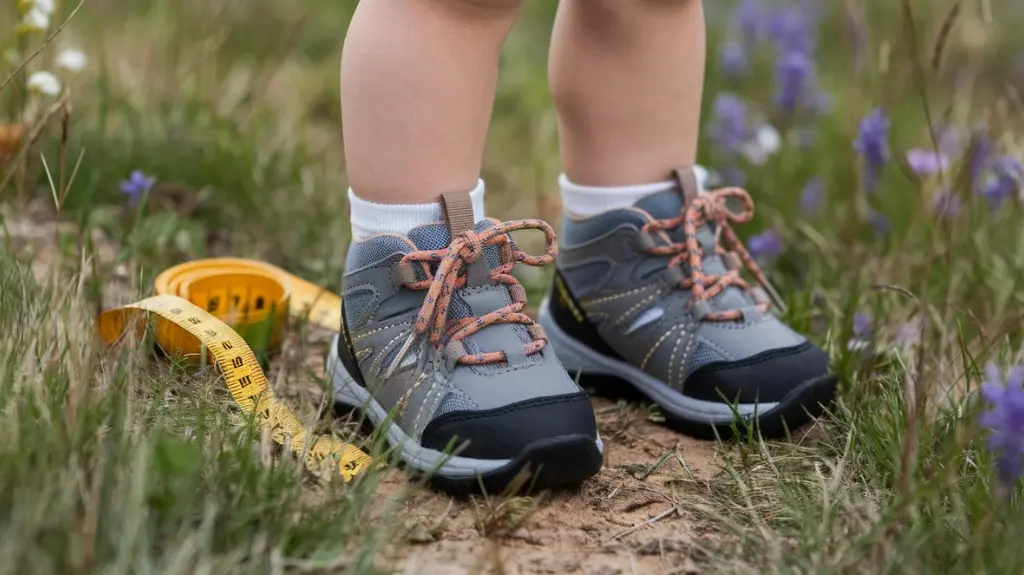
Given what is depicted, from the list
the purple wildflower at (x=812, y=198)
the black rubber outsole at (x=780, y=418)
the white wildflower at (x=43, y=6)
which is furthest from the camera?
the purple wildflower at (x=812, y=198)

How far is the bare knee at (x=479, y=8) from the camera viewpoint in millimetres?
1443

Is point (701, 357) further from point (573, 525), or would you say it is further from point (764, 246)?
point (764, 246)

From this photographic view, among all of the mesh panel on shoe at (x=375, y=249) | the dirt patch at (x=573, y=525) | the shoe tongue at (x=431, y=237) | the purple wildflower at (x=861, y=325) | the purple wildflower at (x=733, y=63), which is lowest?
the dirt patch at (x=573, y=525)

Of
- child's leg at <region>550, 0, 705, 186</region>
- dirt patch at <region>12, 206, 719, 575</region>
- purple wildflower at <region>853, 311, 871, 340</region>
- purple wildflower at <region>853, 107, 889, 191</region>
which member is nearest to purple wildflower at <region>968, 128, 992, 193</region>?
purple wildflower at <region>853, 107, 889, 191</region>

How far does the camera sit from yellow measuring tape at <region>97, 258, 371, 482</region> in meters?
1.47

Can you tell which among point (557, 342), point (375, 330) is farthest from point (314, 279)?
point (375, 330)

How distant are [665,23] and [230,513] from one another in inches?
40.6

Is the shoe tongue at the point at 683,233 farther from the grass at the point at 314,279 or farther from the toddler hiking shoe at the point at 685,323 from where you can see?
the grass at the point at 314,279

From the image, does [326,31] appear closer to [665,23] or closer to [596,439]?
[665,23]

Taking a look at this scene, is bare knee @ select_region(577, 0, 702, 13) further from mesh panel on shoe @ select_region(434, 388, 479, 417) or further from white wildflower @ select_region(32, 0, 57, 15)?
white wildflower @ select_region(32, 0, 57, 15)

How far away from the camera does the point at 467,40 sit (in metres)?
1.47

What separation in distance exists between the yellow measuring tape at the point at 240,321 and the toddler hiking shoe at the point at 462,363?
0.10 m

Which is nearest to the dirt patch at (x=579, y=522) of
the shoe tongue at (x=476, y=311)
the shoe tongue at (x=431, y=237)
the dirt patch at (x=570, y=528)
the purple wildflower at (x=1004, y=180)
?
the dirt patch at (x=570, y=528)

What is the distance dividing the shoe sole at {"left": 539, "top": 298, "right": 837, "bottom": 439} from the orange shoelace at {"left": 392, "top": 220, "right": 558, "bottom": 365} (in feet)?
1.01
